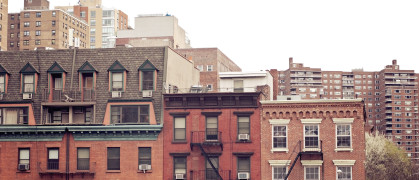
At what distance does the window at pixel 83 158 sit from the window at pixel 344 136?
1999cm

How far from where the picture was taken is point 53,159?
53.0 metres

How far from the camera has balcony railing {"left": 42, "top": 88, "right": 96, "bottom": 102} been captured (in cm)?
5334

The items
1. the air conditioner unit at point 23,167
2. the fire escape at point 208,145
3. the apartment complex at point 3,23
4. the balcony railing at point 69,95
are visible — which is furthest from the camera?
the apartment complex at point 3,23

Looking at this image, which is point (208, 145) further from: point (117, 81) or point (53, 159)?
point (53, 159)

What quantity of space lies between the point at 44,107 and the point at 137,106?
25.7 feet

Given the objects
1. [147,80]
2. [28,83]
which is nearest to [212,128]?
[147,80]

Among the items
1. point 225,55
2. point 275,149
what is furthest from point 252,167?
point 225,55

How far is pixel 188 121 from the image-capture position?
52.2m

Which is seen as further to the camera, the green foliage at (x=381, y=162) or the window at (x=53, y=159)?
the green foliage at (x=381, y=162)

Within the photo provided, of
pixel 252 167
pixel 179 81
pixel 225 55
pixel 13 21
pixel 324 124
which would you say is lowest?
pixel 252 167

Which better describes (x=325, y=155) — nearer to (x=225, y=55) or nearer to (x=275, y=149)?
(x=275, y=149)

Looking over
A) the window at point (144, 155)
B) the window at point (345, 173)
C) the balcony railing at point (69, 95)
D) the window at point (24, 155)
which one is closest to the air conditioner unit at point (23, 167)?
the window at point (24, 155)

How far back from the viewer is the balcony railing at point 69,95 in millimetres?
53344

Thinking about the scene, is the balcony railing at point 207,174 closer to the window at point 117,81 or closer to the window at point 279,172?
the window at point 279,172
